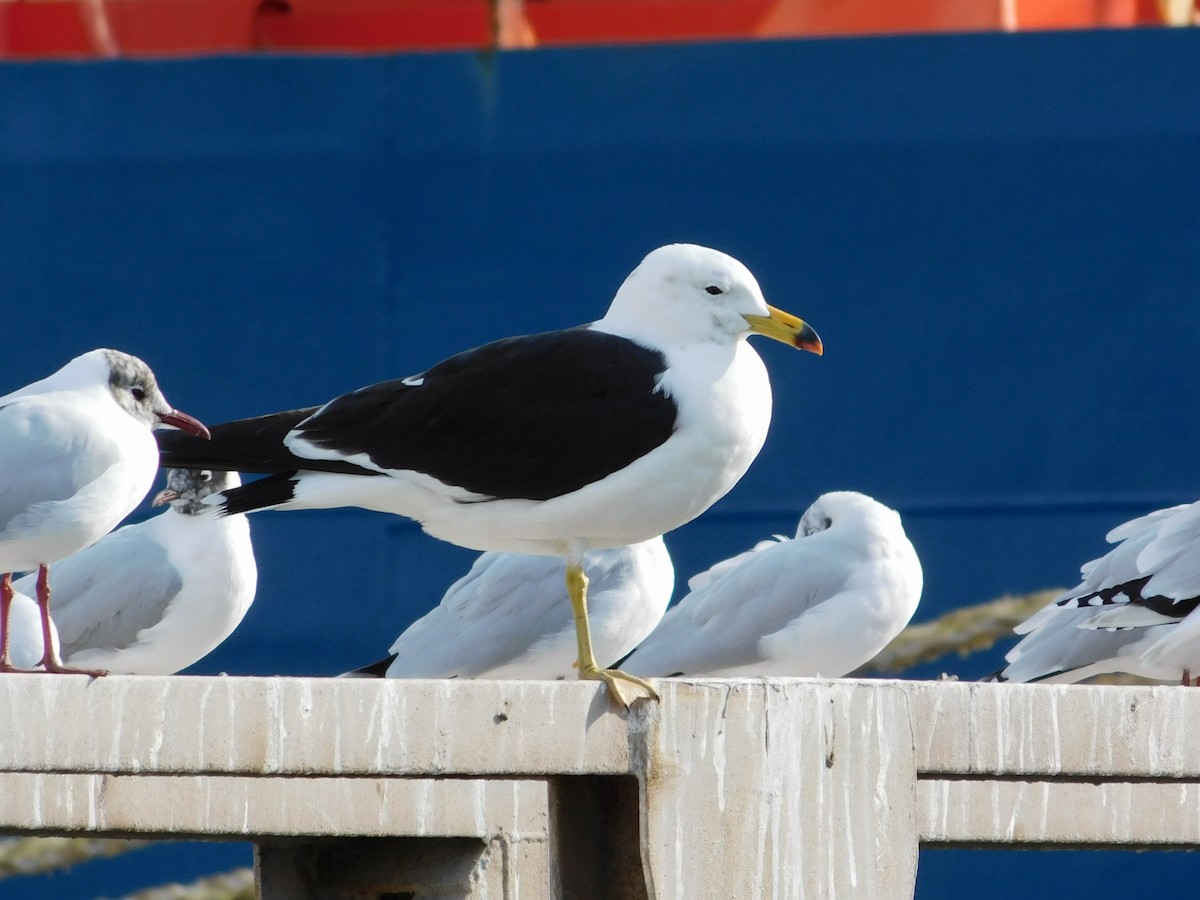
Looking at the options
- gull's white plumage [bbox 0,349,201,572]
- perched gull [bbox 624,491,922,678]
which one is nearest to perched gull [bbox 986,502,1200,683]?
perched gull [bbox 624,491,922,678]

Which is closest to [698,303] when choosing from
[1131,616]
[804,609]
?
[1131,616]

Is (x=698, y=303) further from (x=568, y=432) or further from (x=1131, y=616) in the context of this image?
(x=1131, y=616)

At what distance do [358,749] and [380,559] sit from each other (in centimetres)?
523

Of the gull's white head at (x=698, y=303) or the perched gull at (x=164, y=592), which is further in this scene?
the perched gull at (x=164, y=592)

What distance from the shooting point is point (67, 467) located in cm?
439

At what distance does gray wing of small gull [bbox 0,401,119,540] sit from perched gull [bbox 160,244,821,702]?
0.41 meters

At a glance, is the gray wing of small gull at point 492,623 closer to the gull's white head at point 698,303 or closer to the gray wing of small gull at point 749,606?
the gray wing of small gull at point 749,606

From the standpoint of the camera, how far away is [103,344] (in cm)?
868

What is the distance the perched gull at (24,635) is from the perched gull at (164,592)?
454 mm

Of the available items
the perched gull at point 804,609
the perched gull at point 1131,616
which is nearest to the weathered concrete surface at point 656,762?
the perched gull at point 1131,616

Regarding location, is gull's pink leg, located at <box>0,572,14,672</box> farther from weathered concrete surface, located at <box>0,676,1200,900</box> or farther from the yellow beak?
the yellow beak

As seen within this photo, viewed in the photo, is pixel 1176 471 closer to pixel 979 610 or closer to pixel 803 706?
pixel 979 610

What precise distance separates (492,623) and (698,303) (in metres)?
2.51

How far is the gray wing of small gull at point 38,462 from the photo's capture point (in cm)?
435
